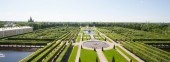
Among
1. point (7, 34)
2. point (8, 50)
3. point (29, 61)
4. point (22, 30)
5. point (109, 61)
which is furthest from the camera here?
point (22, 30)

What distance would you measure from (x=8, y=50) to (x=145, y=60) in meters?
30.3

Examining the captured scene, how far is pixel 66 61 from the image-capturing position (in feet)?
94.9

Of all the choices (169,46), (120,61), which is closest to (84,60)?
(120,61)

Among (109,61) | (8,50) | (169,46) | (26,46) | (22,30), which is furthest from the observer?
(22,30)

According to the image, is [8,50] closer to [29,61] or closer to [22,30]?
[29,61]

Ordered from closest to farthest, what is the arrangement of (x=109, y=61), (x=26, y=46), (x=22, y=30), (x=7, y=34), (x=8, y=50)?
1. (x=109, y=61)
2. (x=8, y=50)
3. (x=26, y=46)
4. (x=7, y=34)
5. (x=22, y=30)

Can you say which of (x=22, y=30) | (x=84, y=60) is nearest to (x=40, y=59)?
(x=84, y=60)

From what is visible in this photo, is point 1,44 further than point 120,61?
Yes

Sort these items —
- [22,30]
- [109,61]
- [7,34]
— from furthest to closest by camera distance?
[22,30], [7,34], [109,61]

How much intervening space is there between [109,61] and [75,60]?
222 inches

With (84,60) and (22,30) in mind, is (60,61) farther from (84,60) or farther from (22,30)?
(22,30)

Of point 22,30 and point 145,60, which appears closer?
point 145,60

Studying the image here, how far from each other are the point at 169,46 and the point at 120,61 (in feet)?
80.2

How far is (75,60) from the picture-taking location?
29.2 meters
